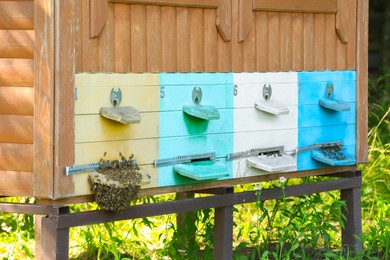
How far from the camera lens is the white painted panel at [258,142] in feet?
21.3

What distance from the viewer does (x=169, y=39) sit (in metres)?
6.04

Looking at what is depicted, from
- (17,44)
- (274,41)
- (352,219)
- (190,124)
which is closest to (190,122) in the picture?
(190,124)

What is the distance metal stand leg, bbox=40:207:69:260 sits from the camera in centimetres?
544

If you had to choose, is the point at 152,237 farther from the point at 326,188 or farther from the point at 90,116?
the point at 90,116

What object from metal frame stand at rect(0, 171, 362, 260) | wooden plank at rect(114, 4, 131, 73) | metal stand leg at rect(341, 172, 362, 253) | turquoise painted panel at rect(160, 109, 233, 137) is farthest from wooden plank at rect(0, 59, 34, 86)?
metal stand leg at rect(341, 172, 362, 253)

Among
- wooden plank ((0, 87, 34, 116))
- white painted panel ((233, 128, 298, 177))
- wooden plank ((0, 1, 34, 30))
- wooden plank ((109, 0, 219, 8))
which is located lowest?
white painted panel ((233, 128, 298, 177))

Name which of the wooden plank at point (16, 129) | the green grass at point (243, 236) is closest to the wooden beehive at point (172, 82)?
the wooden plank at point (16, 129)

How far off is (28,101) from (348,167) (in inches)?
121

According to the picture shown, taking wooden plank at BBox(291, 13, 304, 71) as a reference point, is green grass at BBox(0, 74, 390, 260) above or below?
below

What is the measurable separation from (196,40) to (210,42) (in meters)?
0.14

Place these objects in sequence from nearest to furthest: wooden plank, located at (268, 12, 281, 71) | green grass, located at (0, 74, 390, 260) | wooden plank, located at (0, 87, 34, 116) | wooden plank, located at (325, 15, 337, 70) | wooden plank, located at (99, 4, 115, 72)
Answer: wooden plank, located at (0, 87, 34, 116)
wooden plank, located at (99, 4, 115, 72)
wooden plank, located at (268, 12, 281, 71)
green grass, located at (0, 74, 390, 260)
wooden plank, located at (325, 15, 337, 70)

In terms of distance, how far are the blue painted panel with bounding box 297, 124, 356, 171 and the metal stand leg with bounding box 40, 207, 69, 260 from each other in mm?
2160

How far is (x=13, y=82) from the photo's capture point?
17.9ft

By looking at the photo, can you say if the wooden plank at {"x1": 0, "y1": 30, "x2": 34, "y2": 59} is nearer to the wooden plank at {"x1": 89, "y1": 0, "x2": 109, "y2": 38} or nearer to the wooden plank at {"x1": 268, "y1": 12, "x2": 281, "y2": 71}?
the wooden plank at {"x1": 89, "y1": 0, "x2": 109, "y2": 38}
